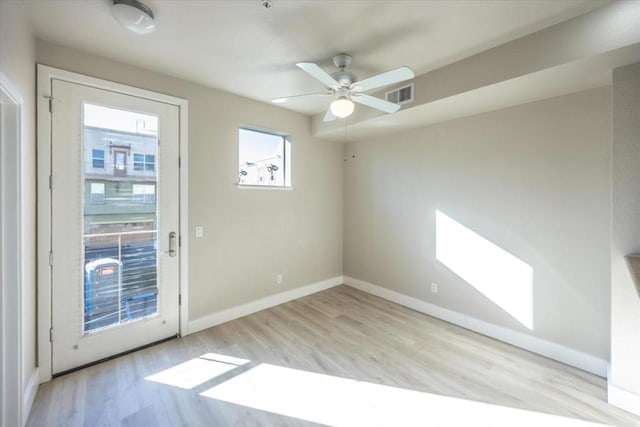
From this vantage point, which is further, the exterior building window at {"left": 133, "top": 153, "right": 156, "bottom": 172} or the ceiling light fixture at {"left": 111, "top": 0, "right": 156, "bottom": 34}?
the exterior building window at {"left": 133, "top": 153, "right": 156, "bottom": 172}

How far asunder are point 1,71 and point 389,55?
2.64 meters

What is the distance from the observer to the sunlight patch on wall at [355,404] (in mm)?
1854

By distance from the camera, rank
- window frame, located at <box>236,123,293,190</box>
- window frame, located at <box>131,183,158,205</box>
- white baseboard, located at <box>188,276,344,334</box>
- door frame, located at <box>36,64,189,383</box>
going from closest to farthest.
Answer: door frame, located at <box>36,64,189,383</box>, window frame, located at <box>131,183,158,205</box>, white baseboard, located at <box>188,276,344,334</box>, window frame, located at <box>236,123,293,190</box>

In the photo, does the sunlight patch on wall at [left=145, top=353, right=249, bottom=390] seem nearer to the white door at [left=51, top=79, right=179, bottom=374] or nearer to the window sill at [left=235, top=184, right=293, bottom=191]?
the white door at [left=51, top=79, right=179, bottom=374]

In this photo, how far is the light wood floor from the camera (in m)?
1.88

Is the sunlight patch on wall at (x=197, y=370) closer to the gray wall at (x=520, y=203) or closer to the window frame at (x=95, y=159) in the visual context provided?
the window frame at (x=95, y=159)

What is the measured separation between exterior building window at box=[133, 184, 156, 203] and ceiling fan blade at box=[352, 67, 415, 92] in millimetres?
2248

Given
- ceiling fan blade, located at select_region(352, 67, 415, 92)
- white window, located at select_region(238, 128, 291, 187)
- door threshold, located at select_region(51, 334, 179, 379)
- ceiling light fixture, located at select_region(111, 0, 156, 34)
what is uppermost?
ceiling light fixture, located at select_region(111, 0, 156, 34)

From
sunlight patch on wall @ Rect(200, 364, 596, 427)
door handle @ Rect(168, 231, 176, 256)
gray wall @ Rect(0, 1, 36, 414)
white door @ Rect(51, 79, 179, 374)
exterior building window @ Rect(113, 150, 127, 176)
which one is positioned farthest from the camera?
door handle @ Rect(168, 231, 176, 256)

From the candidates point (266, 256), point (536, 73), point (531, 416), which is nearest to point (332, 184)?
point (266, 256)

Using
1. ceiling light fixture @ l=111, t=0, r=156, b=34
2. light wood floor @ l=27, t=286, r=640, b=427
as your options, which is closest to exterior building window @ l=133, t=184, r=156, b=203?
ceiling light fixture @ l=111, t=0, r=156, b=34

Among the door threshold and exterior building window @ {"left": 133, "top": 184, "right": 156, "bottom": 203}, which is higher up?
exterior building window @ {"left": 133, "top": 184, "right": 156, "bottom": 203}

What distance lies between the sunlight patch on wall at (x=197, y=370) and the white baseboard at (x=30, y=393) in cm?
70

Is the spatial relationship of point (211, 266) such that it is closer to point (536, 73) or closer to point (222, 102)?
point (222, 102)
